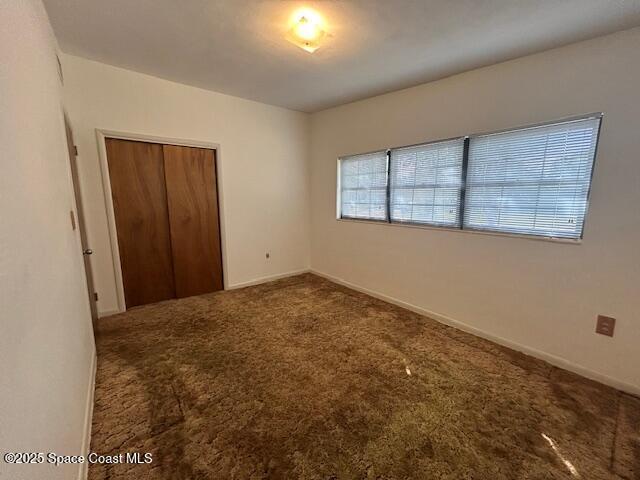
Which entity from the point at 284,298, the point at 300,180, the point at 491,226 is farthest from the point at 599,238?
the point at 300,180

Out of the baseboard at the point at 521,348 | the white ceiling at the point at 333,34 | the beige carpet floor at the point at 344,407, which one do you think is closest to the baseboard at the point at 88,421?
the beige carpet floor at the point at 344,407

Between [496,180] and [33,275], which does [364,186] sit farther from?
[33,275]

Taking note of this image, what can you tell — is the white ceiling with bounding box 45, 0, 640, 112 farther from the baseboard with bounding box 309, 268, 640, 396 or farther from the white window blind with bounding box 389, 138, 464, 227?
the baseboard with bounding box 309, 268, 640, 396

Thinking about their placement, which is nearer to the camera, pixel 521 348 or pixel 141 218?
pixel 521 348

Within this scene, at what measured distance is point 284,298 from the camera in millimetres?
3539

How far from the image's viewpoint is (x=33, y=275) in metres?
0.93

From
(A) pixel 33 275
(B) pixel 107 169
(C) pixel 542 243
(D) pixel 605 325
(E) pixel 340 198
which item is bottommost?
(D) pixel 605 325

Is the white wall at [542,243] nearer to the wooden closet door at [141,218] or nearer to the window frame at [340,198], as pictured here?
the window frame at [340,198]

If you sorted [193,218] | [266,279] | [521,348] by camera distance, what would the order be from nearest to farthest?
[521,348], [193,218], [266,279]

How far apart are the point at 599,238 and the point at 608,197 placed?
302 mm

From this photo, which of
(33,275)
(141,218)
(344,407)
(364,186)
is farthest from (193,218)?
(344,407)

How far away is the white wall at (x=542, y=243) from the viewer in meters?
1.86

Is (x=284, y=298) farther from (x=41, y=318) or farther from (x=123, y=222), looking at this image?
(x=41, y=318)

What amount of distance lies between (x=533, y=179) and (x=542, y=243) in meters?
0.54
